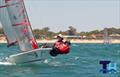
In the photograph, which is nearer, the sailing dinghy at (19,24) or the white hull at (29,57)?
the white hull at (29,57)

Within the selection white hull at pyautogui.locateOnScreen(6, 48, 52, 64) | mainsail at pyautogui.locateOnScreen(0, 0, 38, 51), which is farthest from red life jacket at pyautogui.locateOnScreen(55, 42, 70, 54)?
mainsail at pyautogui.locateOnScreen(0, 0, 38, 51)

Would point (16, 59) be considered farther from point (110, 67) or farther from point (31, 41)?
point (110, 67)

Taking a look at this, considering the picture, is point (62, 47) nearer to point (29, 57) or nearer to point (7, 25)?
point (29, 57)

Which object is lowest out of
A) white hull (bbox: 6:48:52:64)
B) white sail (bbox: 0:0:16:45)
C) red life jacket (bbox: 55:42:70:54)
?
white hull (bbox: 6:48:52:64)

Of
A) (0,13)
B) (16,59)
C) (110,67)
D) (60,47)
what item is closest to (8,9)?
(0,13)

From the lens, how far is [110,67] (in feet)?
96.3

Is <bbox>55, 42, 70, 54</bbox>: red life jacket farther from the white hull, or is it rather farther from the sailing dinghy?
the sailing dinghy

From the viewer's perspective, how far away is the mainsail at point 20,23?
139 ft

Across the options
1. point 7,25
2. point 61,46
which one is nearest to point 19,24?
point 7,25

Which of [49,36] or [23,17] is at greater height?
[23,17]

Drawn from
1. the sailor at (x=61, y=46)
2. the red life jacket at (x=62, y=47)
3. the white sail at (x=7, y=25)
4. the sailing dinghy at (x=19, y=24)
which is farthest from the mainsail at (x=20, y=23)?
the red life jacket at (x=62, y=47)

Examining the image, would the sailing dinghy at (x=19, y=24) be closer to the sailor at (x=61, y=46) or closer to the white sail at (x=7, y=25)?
the white sail at (x=7, y=25)

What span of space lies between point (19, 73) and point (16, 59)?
19.6ft

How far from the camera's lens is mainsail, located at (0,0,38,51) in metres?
42.5
